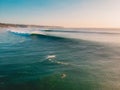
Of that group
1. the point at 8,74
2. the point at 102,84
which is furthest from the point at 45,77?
the point at 102,84

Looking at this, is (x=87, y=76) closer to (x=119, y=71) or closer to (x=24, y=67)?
(x=119, y=71)

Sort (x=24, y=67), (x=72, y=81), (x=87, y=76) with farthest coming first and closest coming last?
1. (x=24, y=67)
2. (x=87, y=76)
3. (x=72, y=81)

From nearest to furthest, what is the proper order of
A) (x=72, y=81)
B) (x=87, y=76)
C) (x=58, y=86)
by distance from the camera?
(x=58, y=86), (x=72, y=81), (x=87, y=76)

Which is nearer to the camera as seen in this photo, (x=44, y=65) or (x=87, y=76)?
(x=87, y=76)

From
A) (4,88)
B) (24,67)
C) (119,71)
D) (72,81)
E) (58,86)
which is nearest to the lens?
(4,88)

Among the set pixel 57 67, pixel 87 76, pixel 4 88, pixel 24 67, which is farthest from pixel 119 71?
pixel 4 88

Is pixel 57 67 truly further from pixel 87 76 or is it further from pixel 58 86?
pixel 58 86

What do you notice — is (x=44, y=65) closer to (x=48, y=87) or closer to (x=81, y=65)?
(x=81, y=65)

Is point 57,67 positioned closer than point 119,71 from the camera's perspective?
No

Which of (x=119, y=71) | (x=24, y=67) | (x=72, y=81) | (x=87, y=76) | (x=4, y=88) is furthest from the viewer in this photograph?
→ (x=24, y=67)
